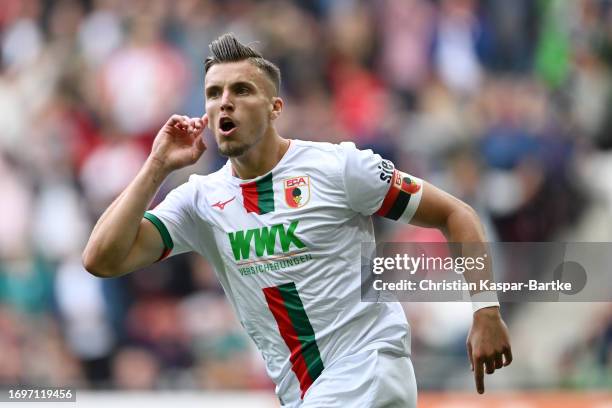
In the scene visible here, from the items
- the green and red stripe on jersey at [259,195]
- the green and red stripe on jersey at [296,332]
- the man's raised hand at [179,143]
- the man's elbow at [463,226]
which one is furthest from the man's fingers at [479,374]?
the man's raised hand at [179,143]

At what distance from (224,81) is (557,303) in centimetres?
582

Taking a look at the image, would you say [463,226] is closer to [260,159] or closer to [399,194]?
[399,194]

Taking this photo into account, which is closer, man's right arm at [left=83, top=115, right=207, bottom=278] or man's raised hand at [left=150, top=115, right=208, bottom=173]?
man's right arm at [left=83, top=115, right=207, bottom=278]

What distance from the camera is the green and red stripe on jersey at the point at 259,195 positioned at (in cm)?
637

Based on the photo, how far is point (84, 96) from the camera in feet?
45.2

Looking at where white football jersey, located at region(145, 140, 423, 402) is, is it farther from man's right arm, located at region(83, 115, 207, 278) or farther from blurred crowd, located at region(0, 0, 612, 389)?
blurred crowd, located at region(0, 0, 612, 389)

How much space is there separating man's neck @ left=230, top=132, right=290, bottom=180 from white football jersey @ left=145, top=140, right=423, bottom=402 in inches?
2.0

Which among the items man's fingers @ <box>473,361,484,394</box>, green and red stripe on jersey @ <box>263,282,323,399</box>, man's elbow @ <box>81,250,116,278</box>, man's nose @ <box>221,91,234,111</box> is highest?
man's nose @ <box>221,91,234,111</box>

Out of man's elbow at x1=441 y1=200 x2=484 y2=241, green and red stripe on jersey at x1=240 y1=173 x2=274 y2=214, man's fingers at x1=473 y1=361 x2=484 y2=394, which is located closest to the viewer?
man's fingers at x1=473 y1=361 x2=484 y2=394

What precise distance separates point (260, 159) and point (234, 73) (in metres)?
0.45

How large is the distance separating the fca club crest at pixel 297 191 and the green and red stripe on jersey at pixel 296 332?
405 mm

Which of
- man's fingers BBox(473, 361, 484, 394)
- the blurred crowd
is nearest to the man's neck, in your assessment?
man's fingers BBox(473, 361, 484, 394)

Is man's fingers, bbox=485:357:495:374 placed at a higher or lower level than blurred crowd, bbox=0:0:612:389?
lower

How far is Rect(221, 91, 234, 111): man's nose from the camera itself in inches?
247
